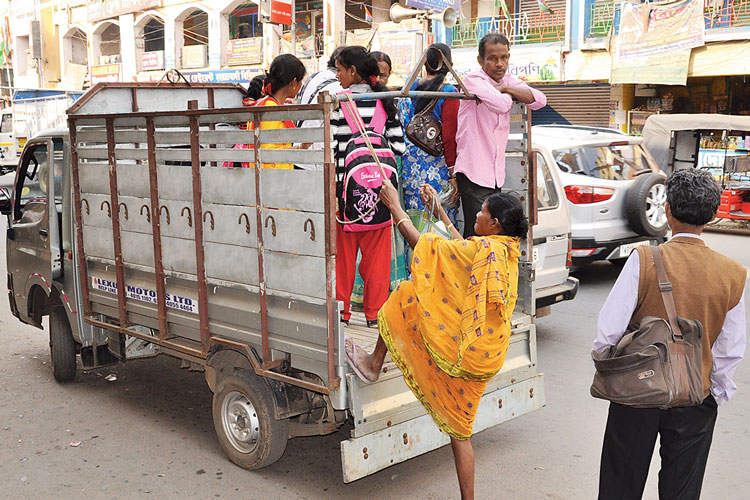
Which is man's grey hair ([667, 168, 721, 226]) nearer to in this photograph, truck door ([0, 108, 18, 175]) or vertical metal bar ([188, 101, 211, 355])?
vertical metal bar ([188, 101, 211, 355])

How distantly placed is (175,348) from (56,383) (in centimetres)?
189

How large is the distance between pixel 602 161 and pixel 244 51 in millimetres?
17356

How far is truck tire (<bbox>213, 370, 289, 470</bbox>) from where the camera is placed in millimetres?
3906

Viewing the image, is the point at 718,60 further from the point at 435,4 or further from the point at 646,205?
the point at 646,205

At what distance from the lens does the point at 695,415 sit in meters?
2.87

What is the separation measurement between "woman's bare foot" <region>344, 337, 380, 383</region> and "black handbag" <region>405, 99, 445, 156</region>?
1.57 meters

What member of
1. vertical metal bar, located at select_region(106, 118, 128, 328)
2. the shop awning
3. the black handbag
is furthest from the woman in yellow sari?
the shop awning

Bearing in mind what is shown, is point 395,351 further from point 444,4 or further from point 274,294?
point 444,4

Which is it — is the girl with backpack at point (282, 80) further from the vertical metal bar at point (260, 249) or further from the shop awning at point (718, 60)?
the shop awning at point (718, 60)

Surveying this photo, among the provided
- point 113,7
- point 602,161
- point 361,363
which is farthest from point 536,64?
point 113,7

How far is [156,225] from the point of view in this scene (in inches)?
169

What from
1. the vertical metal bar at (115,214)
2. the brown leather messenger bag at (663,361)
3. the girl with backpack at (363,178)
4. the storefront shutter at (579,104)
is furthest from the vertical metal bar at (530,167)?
the storefront shutter at (579,104)

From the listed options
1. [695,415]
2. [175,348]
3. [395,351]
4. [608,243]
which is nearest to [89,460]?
[175,348]

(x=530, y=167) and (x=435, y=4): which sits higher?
(x=435, y=4)
